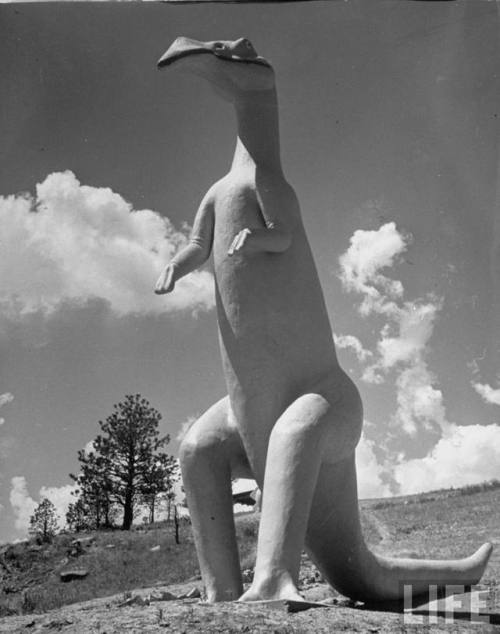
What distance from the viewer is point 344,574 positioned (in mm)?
6266

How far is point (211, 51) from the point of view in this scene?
6449 millimetres

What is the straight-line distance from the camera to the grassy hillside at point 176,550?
1127cm

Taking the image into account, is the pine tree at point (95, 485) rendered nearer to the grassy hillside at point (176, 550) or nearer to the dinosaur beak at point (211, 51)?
the grassy hillside at point (176, 550)

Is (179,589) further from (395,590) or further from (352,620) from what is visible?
(352,620)

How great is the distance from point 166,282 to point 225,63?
80.1 inches

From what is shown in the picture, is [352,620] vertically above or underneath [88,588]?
above

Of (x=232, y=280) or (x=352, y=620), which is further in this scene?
(x=232, y=280)

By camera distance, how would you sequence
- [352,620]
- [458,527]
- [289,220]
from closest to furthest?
[352,620]
[289,220]
[458,527]

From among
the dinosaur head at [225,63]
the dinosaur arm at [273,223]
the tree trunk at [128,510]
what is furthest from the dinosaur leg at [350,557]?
the tree trunk at [128,510]

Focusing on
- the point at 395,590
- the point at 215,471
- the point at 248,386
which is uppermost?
the point at 248,386

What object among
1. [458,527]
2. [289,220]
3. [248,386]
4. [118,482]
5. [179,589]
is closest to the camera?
[248,386]

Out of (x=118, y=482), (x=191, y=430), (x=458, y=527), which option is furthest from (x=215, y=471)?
(x=118, y=482)

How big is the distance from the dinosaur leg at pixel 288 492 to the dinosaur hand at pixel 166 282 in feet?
5.09

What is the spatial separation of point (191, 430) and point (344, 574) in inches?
72.0
